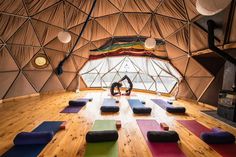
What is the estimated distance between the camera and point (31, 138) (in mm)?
3844

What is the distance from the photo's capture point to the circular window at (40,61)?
10.3 metres

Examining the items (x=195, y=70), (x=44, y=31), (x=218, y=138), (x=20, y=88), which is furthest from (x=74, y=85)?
(x=218, y=138)

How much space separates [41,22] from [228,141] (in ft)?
33.7

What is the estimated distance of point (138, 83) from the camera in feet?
47.5

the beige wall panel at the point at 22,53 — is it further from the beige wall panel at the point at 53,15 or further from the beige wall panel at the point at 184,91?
the beige wall panel at the point at 184,91

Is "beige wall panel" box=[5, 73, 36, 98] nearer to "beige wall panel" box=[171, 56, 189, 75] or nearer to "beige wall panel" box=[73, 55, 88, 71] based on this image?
"beige wall panel" box=[73, 55, 88, 71]

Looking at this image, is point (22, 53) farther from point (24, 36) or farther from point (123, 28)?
point (123, 28)

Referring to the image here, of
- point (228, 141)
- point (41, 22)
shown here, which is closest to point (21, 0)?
point (41, 22)

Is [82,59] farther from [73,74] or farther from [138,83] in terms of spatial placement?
[138,83]

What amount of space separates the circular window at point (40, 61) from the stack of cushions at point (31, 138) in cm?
753

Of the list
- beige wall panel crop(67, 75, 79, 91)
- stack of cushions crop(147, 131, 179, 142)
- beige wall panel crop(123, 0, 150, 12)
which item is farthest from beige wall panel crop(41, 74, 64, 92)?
stack of cushions crop(147, 131, 179, 142)

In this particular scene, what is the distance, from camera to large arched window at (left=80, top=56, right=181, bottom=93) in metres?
12.8

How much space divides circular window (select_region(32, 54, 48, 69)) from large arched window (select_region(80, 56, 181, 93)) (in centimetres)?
312

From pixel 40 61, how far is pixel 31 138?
7874mm
